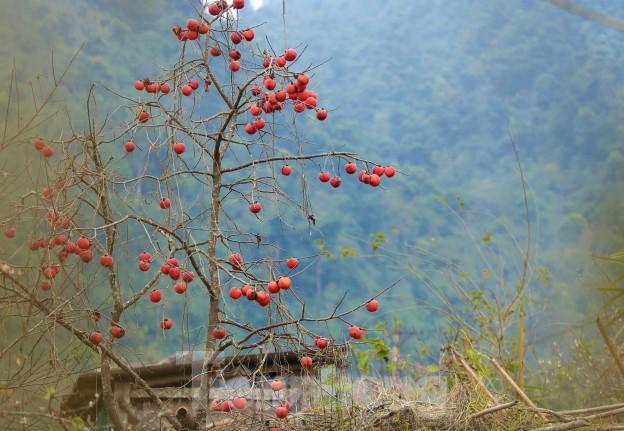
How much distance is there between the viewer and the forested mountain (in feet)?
31.8

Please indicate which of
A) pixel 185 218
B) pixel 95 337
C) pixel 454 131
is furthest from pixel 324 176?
pixel 454 131

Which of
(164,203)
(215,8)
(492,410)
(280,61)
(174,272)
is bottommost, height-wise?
(492,410)

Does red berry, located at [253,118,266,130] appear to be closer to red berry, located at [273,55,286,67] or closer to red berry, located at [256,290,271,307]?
red berry, located at [273,55,286,67]

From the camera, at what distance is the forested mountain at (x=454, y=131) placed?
381 inches

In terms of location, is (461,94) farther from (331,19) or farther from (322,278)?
(322,278)

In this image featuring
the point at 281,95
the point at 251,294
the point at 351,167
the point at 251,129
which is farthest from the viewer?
the point at 351,167

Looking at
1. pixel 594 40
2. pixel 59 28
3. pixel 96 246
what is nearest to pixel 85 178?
pixel 96 246

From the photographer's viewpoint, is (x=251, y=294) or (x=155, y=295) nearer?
(x=251, y=294)

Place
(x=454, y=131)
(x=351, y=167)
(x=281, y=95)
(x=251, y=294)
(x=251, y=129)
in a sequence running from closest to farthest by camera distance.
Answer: (x=251, y=294), (x=281, y=95), (x=251, y=129), (x=351, y=167), (x=454, y=131)

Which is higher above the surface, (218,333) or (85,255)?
(85,255)

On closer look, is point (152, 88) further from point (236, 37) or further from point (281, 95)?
point (281, 95)

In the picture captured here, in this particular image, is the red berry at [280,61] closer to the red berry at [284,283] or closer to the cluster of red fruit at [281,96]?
the cluster of red fruit at [281,96]

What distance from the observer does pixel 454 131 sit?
1103 cm

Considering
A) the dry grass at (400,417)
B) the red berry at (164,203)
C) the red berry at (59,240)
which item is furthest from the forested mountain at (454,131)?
the red berry at (59,240)
